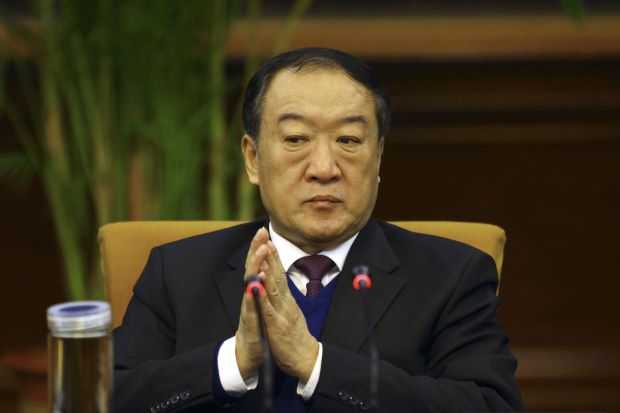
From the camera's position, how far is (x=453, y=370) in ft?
5.85

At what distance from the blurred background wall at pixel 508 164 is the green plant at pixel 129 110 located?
0.34 m

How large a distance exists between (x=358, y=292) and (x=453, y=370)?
9.4 inches

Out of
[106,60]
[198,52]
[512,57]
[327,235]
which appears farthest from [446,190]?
[327,235]

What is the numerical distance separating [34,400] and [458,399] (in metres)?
1.88

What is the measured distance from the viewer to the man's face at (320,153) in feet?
6.09

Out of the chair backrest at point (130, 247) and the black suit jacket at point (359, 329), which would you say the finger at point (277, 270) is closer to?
the black suit jacket at point (359, 329)

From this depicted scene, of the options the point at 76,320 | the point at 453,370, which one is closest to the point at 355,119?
the point at 453,370

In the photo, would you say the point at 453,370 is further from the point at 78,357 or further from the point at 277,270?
the point at 78,357

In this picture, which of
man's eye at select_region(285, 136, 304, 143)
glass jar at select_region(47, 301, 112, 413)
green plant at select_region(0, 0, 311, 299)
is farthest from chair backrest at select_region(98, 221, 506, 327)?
green plant at select_region(0, 0, 311, 299)

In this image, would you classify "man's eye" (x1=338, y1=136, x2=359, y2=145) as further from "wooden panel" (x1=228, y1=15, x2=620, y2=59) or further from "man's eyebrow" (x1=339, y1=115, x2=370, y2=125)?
"wooden panel" (x1=228, y1=15, x2=620, y2=59)

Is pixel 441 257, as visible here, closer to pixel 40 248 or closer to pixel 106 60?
pixel 106 60

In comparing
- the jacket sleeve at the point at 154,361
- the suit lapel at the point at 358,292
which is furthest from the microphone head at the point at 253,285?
the suit lapel at the point at 358,292

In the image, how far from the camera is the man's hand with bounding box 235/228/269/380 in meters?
1.58

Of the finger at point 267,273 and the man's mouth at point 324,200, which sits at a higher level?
the man's mouth at point 324,200
